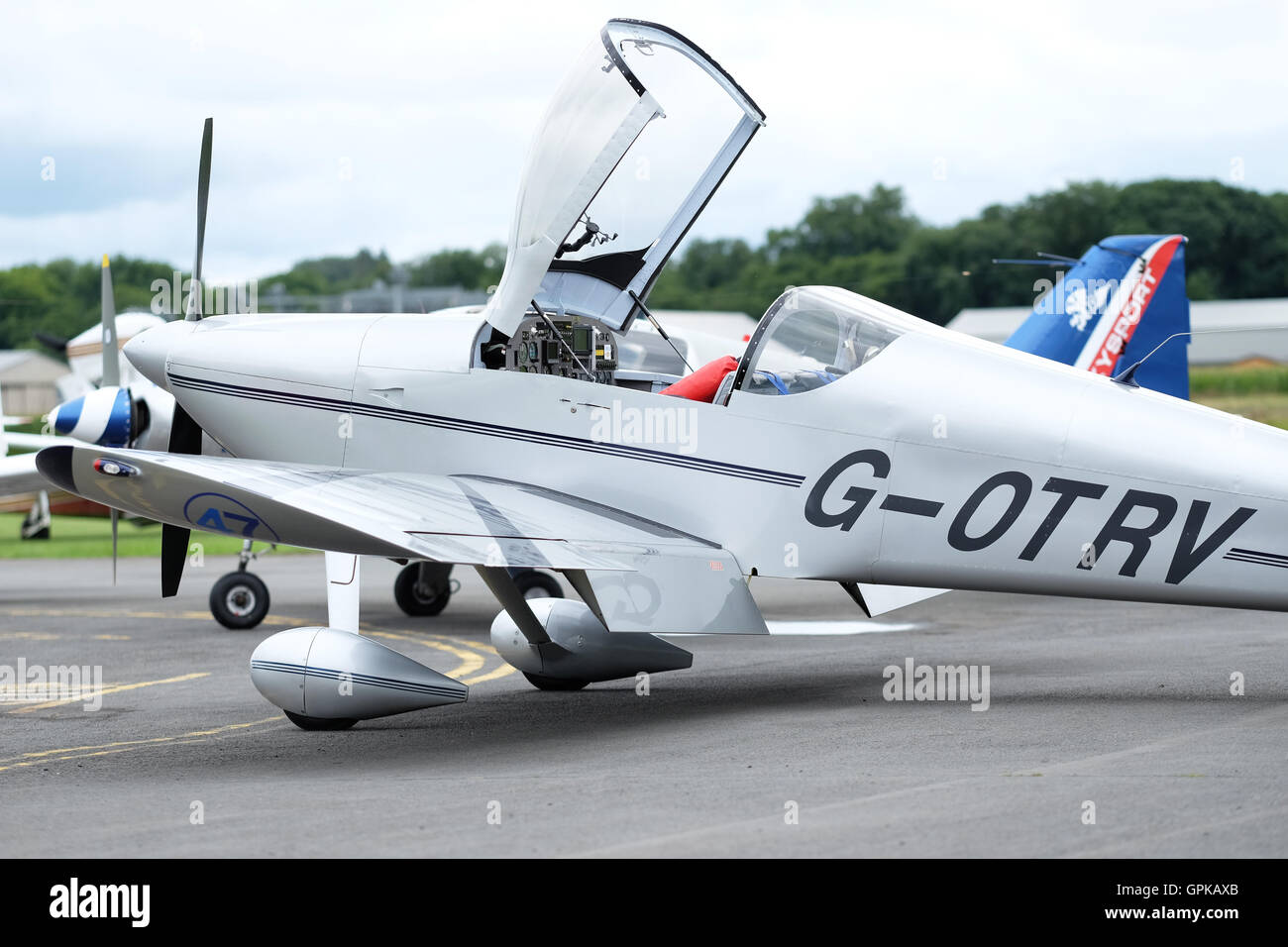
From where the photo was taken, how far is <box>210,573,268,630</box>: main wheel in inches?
545

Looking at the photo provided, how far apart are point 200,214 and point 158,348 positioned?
97cm

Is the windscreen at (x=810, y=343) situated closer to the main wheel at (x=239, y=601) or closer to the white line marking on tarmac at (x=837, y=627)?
the white line marking on tarmac at (x=837, y=627)

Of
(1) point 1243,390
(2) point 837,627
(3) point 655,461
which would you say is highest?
(1) point 1243,390

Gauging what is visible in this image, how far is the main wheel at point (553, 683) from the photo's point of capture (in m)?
9.50

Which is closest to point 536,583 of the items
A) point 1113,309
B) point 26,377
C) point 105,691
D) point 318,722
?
point 105,691

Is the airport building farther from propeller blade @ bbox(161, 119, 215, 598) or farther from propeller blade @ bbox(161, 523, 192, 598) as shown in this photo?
propeller blade @ bbox(161, 523, 192, 598)

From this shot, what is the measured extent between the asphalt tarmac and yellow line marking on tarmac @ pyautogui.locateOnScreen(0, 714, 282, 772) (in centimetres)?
3

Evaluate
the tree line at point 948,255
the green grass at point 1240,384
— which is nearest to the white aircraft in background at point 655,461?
the green grass at point 1240,384

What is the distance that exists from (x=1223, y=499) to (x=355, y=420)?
5225mm

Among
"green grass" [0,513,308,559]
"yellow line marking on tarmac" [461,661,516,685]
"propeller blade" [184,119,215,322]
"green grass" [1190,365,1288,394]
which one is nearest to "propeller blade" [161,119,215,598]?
"propeller blade" [184,119,215,322]

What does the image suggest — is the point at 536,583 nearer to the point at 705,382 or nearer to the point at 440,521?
the point at 705,382

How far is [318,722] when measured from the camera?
7961mm

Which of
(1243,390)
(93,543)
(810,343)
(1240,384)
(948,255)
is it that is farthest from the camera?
(948,255)
